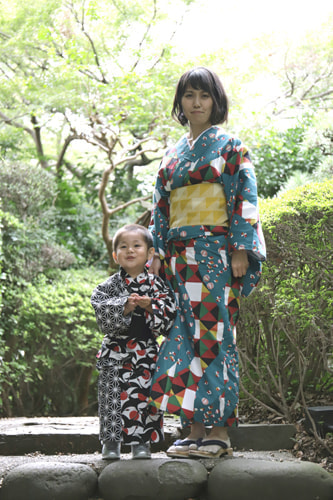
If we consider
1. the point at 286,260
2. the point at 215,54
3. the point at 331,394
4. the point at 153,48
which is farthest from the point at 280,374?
the point at 153,48

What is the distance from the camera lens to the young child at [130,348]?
9.09 feet

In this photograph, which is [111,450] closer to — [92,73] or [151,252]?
[151,252]

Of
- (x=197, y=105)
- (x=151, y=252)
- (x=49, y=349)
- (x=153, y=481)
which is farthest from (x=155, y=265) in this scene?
(x=49, y=349)

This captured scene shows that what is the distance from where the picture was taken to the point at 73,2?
8406 millimetres

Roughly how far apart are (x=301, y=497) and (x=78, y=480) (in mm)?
936

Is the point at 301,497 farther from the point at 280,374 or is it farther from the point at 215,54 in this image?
the point at 215,54

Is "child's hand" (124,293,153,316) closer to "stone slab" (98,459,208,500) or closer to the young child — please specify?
the young child

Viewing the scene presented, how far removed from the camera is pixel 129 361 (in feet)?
9.35

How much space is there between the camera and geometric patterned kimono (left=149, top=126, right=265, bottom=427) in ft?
8.89

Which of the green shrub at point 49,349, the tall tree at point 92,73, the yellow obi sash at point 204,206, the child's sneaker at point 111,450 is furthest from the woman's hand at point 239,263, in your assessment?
the tall tree at point 92,73

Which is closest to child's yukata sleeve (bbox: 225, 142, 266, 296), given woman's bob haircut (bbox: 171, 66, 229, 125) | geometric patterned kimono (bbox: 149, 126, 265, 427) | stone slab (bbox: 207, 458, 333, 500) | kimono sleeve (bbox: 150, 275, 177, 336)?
geometric patterned kimono (bbox: 149, 126, 265, 427)

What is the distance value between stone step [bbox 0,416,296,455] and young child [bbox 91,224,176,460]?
0.62 m

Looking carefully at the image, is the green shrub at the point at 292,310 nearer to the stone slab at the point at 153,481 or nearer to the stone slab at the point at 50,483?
the stone slab at the point at 153,481

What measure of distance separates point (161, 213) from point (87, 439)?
1404 millimetres
